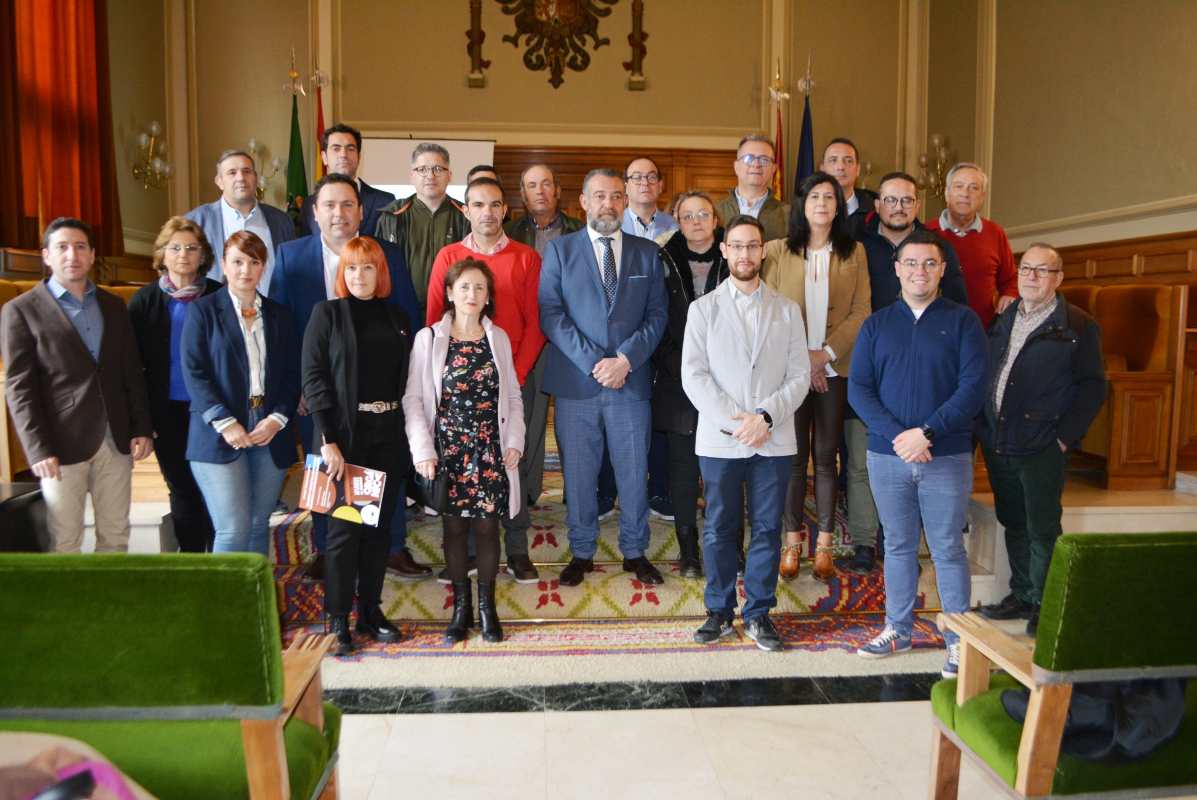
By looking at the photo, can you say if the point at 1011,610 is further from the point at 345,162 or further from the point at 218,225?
the point at 218,225

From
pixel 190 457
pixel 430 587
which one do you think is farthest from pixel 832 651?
pixel 190 457

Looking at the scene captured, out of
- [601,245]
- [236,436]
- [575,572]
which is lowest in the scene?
[575,572]

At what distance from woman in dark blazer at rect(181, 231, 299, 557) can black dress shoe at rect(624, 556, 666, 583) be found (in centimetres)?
140

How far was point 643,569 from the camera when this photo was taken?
3420 millimetres

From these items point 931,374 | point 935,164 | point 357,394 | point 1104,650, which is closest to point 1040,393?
point 931,374

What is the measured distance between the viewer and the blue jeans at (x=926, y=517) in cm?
280

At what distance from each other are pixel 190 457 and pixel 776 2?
7.47 metres

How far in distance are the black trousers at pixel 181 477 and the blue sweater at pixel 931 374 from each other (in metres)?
2.39

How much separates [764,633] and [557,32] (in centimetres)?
683

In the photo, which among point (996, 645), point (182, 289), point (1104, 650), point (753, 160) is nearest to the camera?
point (1104, 650)

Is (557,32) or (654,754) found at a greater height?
(557,32)

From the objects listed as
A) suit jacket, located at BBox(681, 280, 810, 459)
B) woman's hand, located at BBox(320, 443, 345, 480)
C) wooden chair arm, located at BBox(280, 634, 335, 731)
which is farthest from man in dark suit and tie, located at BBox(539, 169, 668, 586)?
wooden chair arm, located at BBox(280, 634, 335, 731)

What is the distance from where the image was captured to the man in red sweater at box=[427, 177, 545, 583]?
10.4 ft

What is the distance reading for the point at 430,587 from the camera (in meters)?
3.42
